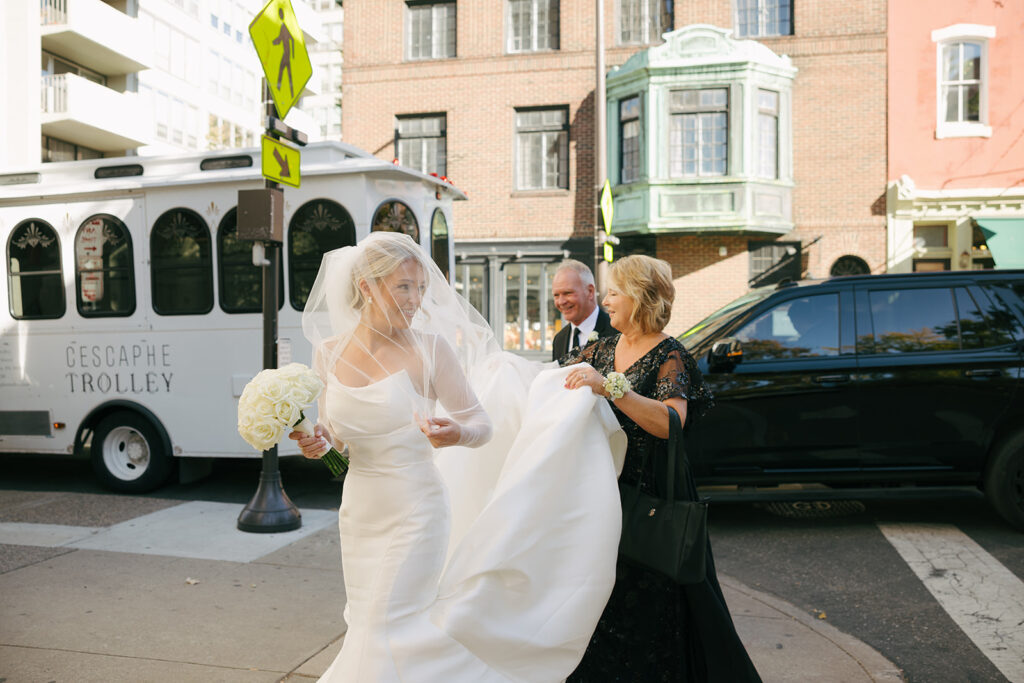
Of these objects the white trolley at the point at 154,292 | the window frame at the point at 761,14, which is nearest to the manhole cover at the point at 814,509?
the white trolley at the point at 154,292

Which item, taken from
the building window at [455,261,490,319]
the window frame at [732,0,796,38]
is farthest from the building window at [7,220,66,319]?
the window frame at [732,0,796,38]

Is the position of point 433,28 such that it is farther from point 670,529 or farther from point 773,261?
point 670,529

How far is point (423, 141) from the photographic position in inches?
829

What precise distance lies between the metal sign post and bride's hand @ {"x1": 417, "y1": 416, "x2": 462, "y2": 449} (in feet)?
13.1

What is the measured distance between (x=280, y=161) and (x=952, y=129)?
55.0ft

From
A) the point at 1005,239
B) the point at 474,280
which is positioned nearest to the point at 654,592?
the point at 1005,239

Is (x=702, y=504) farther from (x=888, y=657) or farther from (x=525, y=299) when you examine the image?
(x=525, y=299)

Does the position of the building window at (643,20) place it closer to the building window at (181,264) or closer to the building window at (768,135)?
the building window at (768,135)

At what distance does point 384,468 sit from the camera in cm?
294

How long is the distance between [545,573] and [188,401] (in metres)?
5.94

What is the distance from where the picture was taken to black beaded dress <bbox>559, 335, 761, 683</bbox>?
302 cm

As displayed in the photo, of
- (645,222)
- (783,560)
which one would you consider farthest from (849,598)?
(645,222)

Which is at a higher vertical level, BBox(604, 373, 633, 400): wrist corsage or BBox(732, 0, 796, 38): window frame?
BBox(732, 0, 796, 38): window frame

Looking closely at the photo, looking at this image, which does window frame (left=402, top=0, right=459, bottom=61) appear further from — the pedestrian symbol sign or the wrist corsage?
the wrist corsage
